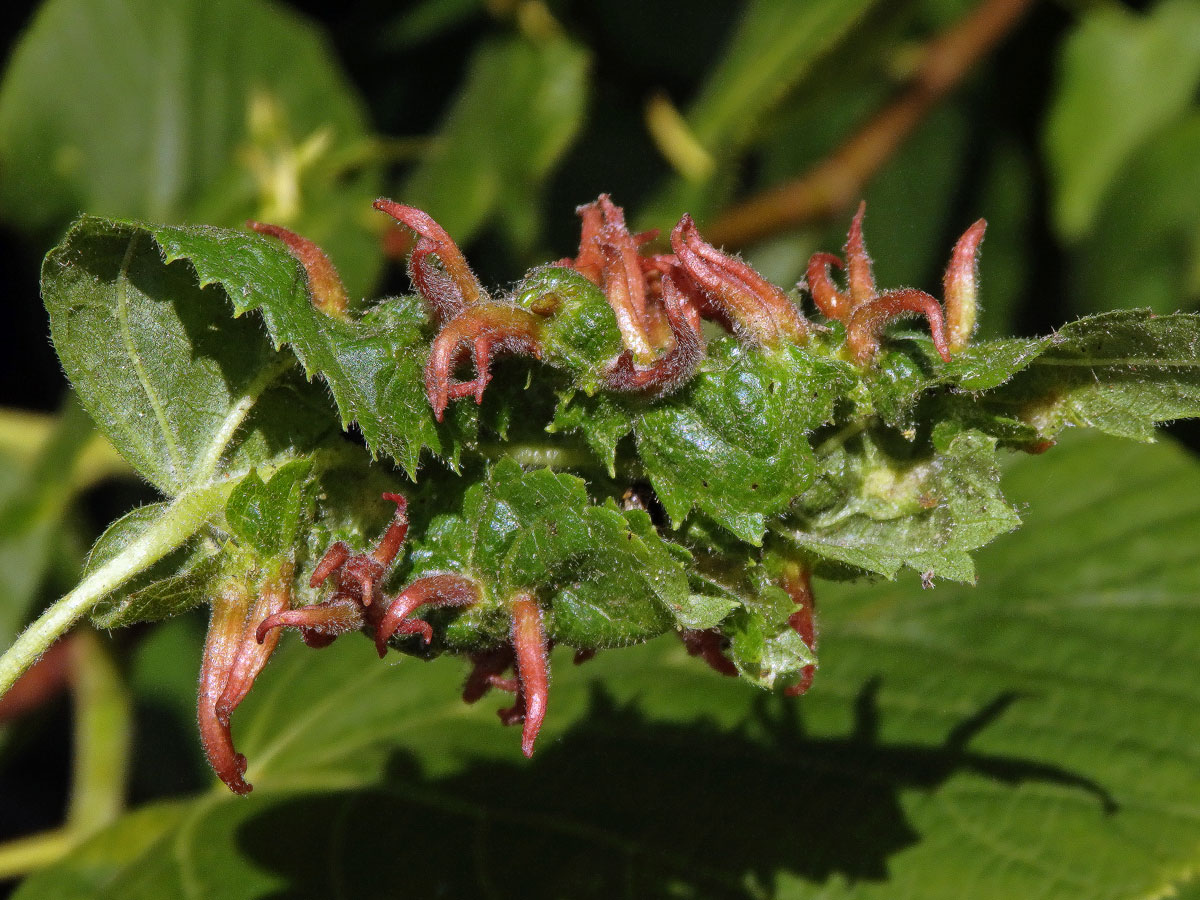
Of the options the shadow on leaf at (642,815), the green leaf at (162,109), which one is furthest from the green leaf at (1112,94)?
the shadow on leaf at (642,815)

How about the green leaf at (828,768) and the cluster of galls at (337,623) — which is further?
the green leaf at (828,768)

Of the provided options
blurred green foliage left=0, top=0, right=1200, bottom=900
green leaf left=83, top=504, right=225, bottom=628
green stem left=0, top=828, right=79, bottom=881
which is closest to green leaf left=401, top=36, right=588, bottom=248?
blurred green foliage left=0, top=0, right=1200, bottom=900

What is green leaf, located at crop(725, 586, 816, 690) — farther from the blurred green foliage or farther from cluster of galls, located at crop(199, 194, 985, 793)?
the blurred green foliage

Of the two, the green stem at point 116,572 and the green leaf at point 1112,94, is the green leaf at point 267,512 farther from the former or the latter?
the green leaf at point 1112,94

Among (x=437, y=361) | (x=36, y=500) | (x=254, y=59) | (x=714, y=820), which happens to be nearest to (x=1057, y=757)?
(x=714, y=820)

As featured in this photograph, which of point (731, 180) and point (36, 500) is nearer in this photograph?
point (36, 500)

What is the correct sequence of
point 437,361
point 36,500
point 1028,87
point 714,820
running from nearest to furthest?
1. point 437,361
2. point 714,820
3. point 36,500
4. point 1028,87

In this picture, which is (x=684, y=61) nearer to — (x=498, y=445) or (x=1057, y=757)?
(x=1057, y=757)
